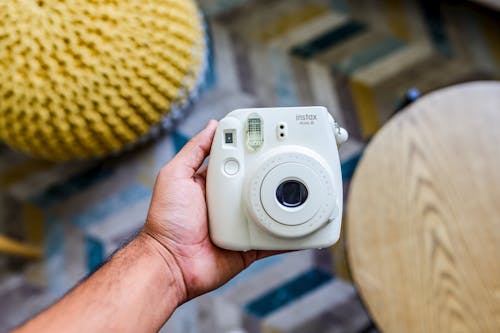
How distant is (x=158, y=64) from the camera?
92 centimetres

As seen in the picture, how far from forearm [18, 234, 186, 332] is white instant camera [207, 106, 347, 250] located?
120mm

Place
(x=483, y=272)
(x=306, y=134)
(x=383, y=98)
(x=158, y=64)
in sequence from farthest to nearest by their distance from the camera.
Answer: (x=383, y=98), (x=158, y=64), (x=483, y=272), (x=306, y=134)

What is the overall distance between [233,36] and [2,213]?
818 mm

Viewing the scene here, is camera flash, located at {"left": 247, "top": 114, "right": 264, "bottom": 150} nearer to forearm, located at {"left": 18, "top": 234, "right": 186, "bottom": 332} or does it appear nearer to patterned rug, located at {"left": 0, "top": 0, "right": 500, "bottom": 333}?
forearm, located at {"left": 18, "top": 234, "right": 186, "bottom": 332}

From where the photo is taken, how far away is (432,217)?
0.83 m

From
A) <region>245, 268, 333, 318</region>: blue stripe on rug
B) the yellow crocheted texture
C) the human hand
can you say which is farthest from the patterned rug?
the human hand

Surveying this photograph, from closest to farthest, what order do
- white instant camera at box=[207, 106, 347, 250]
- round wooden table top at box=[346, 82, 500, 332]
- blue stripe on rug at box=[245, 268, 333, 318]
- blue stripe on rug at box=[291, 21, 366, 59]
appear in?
white instant camera at box=[207, 106, 347, 250]
round wooden table top at box=[346, 82, 500, 332]
blue stripe on rug at box=[245, 268, 333, 318]
blue stripe on rug at box=[291, 21, 366, 59]

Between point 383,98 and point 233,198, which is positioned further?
point 383,98

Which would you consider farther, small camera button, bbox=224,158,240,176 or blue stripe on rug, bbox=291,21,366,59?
blue stripe on rug, bbox=291,21,366,59

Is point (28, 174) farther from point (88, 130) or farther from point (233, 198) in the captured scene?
point (233, 198)

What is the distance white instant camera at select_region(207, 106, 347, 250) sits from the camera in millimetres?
645

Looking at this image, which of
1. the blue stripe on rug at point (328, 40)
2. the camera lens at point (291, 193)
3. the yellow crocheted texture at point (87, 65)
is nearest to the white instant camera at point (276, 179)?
the camera lens at point (291, 193)

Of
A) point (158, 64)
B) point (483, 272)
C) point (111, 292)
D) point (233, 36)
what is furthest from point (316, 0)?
point (111, 292)

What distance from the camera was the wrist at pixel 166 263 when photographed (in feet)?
2.39
